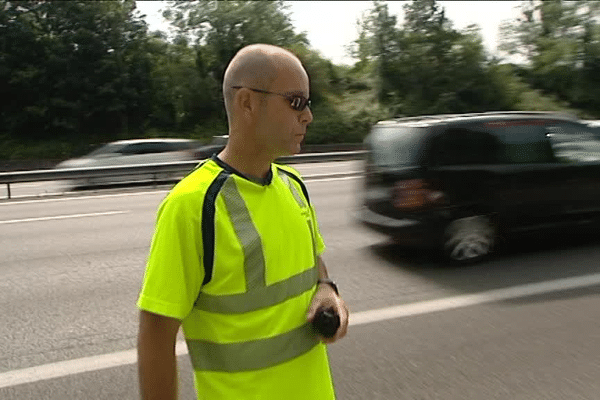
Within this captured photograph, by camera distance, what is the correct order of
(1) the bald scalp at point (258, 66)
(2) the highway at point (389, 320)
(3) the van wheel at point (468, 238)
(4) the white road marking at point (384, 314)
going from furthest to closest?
(3) the van wheel at point (468, 238)
(4) the white road marking at point (384, 314)
(2) the highway at point (389, 320)
(1) the bald scalp at point (258, 66)

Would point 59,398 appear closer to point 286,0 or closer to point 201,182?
point 201,182

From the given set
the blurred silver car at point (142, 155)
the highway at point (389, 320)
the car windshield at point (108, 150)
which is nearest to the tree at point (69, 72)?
the car windshield at point (108, 150)

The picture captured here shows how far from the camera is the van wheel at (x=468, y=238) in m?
6.45

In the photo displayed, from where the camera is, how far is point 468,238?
6.48 m

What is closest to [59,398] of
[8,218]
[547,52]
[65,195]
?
[8,218]

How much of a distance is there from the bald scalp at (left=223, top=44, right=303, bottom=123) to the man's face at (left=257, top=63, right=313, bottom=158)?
0.05 feet

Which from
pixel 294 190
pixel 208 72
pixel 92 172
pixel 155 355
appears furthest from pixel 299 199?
pixel 208 72

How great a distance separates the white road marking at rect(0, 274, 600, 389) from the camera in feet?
13.2

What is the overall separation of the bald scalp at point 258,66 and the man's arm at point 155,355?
1.88 feet

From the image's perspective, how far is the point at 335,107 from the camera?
40406 millimetres

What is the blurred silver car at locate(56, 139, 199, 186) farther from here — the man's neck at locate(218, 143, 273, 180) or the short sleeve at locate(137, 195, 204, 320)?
the short sleeve at locate(137, 195, 204, 320)

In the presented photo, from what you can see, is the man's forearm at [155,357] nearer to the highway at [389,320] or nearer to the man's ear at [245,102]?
the man's ear at [245,102]

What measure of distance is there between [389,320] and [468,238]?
6.65ft

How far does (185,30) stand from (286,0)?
26.1 feet
